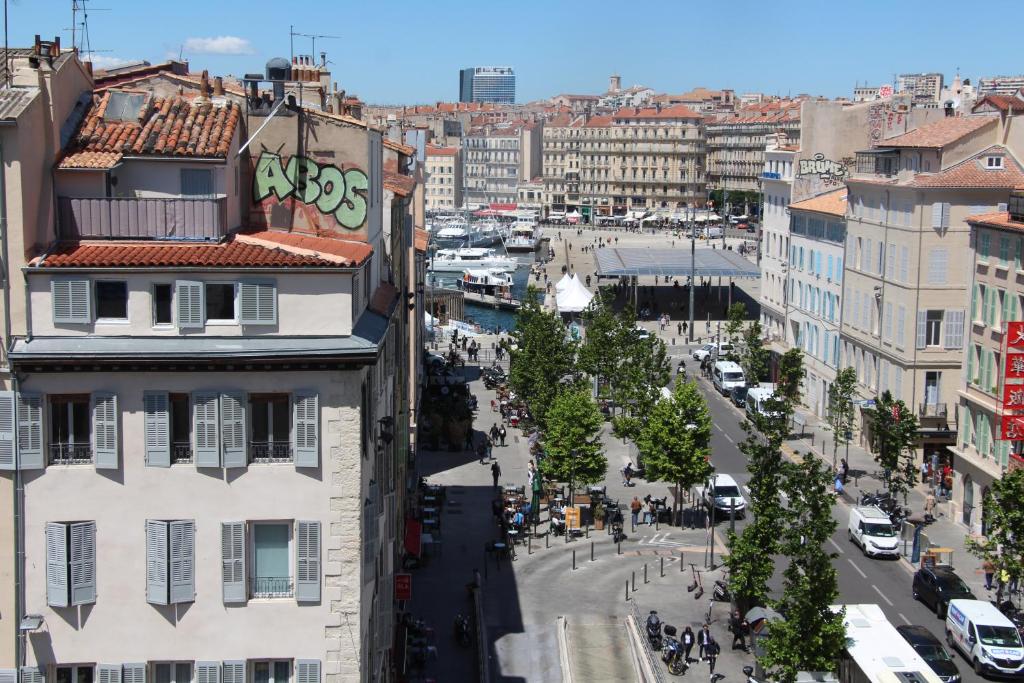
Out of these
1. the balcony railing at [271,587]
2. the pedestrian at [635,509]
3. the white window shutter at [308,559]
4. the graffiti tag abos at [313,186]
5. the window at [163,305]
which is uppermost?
the graffiti tag abos at [313,186]

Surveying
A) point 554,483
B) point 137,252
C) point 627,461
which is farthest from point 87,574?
point 627,461

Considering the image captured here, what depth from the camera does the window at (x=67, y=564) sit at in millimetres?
24797

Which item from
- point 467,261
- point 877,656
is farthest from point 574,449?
point 467,261

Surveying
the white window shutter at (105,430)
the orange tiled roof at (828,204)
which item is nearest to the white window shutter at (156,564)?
the white window shutter at (105,430)

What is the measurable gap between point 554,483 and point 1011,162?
84.4 ft

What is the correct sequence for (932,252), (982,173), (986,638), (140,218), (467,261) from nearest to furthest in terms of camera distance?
1. (140,218)
2. (986,638)
3. (982,173)
4. (932,252)
5. (467,261)

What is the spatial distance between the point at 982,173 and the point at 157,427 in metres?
48.8

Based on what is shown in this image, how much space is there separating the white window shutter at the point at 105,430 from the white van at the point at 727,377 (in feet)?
207

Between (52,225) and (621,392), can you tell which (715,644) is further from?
(621,392)

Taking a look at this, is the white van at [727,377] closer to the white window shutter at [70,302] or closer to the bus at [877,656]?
the bus at [877,656]

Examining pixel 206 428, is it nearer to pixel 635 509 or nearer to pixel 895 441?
pixel 635 509

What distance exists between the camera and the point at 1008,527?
141ft

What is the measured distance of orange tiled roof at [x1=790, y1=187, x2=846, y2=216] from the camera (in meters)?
80.2

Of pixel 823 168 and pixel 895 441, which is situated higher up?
pixel 823 168
